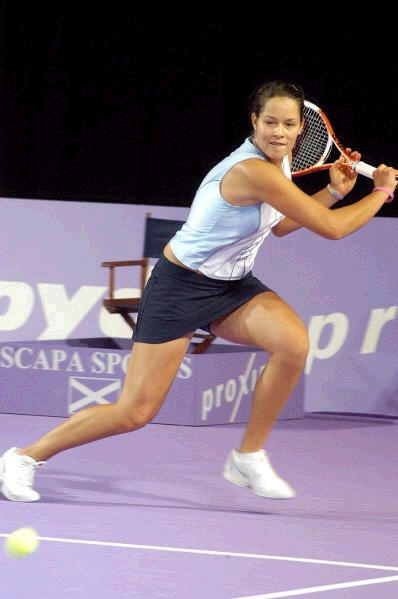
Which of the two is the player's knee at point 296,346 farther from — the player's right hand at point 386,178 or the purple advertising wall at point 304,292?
the purple advertising wall at point 304,292

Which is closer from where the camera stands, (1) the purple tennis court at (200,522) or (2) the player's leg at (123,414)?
(1) the purple tennis court at (200,522)

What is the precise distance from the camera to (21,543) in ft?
11.8

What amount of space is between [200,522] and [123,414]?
0.43m

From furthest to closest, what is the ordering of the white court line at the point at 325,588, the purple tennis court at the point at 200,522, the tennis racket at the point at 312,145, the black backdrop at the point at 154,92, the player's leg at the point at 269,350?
1. the black backdrop at the point at 154,92
2. the tennis racket at the point at 312,145
3. the player's leg at the point at 269,350
4. the purple tennis court at the point at 200,522
5. the white court line at the point at 325,588

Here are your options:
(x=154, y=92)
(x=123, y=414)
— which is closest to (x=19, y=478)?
(x=123, y=414)

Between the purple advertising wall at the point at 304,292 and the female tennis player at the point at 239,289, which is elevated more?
the female tennis player at the point at 239,289

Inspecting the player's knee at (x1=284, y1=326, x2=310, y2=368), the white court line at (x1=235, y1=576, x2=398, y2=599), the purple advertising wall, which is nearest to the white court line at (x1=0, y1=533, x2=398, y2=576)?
the white court line at (x1=235, y1=576, x2=398, y2=599)

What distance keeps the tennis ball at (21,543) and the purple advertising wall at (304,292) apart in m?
2.93

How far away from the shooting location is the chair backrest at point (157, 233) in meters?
6.89

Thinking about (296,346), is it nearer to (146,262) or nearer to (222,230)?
(222,230)

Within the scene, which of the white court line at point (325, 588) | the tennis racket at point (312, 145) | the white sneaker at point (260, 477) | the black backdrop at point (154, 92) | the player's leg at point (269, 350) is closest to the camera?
the white court line at point (325, 588)

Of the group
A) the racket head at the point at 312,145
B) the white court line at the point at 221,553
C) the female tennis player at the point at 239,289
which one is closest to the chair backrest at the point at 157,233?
the racket head at the point at 312,145

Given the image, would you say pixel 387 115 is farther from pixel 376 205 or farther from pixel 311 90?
pixel 376 205

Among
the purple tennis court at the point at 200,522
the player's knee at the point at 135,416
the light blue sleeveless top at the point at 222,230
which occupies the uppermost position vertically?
the light blue sleeveless top at the point at 222,230
